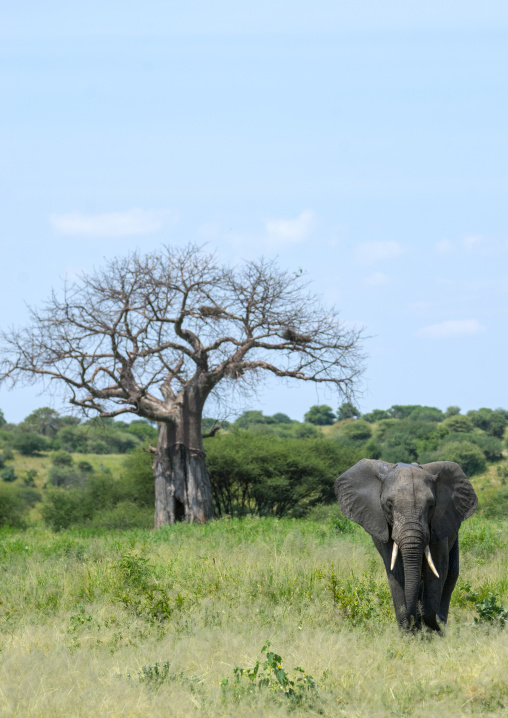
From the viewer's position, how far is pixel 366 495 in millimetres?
7773

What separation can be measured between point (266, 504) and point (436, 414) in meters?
56.1

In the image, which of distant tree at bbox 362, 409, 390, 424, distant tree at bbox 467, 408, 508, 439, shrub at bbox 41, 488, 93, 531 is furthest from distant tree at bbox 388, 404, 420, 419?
shrub at bbox 41, 488, 93, 531

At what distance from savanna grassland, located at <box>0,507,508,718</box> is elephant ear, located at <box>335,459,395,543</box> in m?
1.06

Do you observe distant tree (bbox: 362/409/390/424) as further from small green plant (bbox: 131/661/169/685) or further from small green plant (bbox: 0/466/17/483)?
small green plant (bbox: 131/661/169/685)

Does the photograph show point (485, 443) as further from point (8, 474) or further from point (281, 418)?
point (281, 418)

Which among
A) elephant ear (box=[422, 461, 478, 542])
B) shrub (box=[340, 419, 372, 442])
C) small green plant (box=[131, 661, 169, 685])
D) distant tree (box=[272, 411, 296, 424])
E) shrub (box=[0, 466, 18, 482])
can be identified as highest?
distant tree (box=[272, 411, 296, 424])

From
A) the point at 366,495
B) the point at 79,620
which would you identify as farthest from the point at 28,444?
the point at 366,495

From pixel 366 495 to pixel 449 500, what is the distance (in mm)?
813

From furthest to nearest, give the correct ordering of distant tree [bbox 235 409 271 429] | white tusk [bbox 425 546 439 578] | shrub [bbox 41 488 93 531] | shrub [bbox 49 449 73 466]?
distant tree [bbox 235 409 271 429], shrub [bbox 49 449 73 466], shrub [bbox 41 488 93 531], white tusk [bbox 425 546 439 578]

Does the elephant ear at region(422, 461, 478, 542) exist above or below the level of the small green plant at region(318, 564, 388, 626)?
above

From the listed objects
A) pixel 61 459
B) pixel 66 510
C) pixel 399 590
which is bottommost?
pixel 66 510

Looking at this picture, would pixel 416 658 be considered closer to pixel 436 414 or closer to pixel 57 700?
pixel 57 700

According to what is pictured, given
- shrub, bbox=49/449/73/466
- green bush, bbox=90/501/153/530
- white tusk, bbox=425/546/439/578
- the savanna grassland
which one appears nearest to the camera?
the savanna grassland

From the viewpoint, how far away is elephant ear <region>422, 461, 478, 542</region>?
7453 mm
